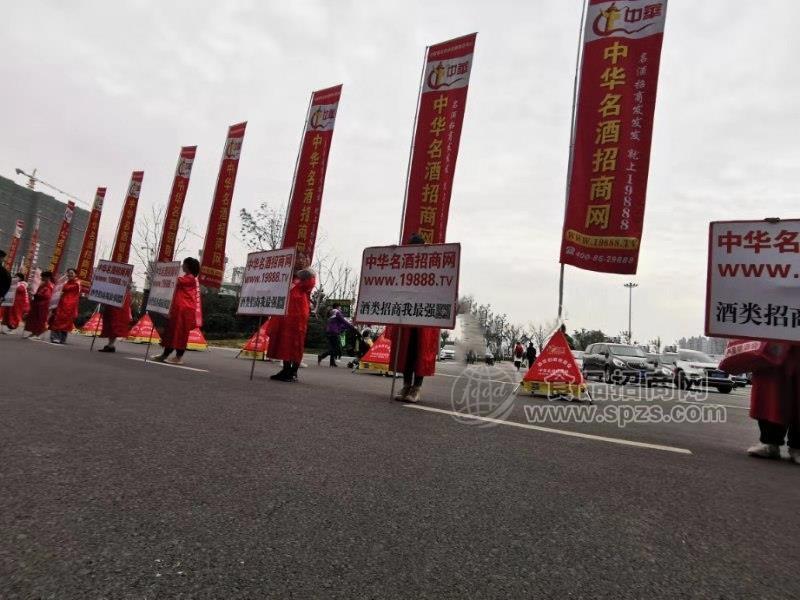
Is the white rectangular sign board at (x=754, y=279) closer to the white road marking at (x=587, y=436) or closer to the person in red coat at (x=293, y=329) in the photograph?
the white road marking at (x=587, y=436)

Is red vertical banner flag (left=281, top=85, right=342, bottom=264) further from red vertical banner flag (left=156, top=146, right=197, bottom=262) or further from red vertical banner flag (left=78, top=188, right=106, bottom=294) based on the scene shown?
red vertical banner flag (left=78, top=188, right=106, bottom=294)

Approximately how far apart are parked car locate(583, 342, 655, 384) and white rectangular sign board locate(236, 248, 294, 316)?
Result: 13162mm

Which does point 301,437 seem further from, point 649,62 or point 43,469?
point 649,62

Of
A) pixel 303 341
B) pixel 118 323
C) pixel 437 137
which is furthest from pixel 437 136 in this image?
pixel 118 323

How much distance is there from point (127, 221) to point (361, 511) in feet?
75.8

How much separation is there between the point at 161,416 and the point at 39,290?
41.7 feet

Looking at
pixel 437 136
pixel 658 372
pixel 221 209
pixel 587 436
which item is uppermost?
pixel 437 136

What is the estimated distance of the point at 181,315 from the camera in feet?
26.1

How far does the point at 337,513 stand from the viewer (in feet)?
5.53

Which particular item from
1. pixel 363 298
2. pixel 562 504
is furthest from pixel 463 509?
pixel 363 298

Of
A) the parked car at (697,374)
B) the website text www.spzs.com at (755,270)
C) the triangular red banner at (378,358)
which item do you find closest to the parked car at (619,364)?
the parked car at (697,374)

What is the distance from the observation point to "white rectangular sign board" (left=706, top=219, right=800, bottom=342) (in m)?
3.91

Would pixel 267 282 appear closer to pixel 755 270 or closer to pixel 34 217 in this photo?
pixel 755 270

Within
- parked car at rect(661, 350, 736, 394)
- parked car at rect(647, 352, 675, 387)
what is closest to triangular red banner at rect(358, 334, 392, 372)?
parked car at rect(647, 352, 675, 387)
